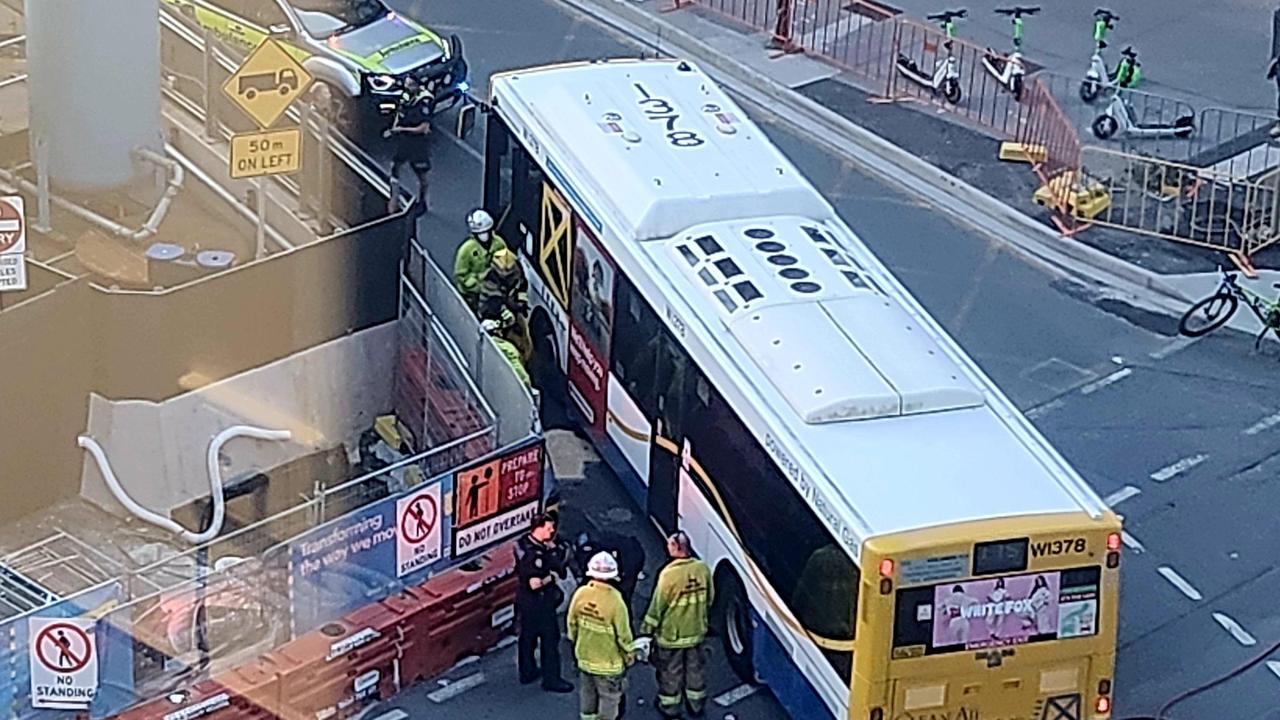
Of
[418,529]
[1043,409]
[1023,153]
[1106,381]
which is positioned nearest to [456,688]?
[418,529]

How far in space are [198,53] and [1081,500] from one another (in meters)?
10.8

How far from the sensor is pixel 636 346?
16938 millimetres

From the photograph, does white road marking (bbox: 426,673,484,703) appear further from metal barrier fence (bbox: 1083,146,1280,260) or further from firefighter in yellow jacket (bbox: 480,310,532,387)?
metal barrier fence (bbox: 1083,146,1280,260)

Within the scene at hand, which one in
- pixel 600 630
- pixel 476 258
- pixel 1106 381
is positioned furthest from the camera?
pixel 1106 381

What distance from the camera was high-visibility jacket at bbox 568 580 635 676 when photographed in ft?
47.2

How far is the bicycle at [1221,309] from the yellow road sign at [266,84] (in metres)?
8.08

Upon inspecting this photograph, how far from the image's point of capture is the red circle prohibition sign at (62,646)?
1352cm

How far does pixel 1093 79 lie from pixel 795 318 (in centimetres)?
1126

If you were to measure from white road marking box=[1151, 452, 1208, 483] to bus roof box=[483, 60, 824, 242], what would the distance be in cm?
353

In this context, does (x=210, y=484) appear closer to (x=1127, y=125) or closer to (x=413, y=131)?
(x=413, y=131)

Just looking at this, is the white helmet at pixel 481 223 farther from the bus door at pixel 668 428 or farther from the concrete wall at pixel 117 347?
the bus door at pixel 668 428

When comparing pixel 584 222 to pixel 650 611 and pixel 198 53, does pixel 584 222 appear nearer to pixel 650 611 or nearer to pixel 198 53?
pixel 650 611

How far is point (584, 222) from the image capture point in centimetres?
1783

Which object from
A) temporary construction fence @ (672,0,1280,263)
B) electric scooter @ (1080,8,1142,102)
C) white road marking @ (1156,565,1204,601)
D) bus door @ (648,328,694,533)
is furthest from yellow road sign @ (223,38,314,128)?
electric scooter @ (1080,8,1142,102)
